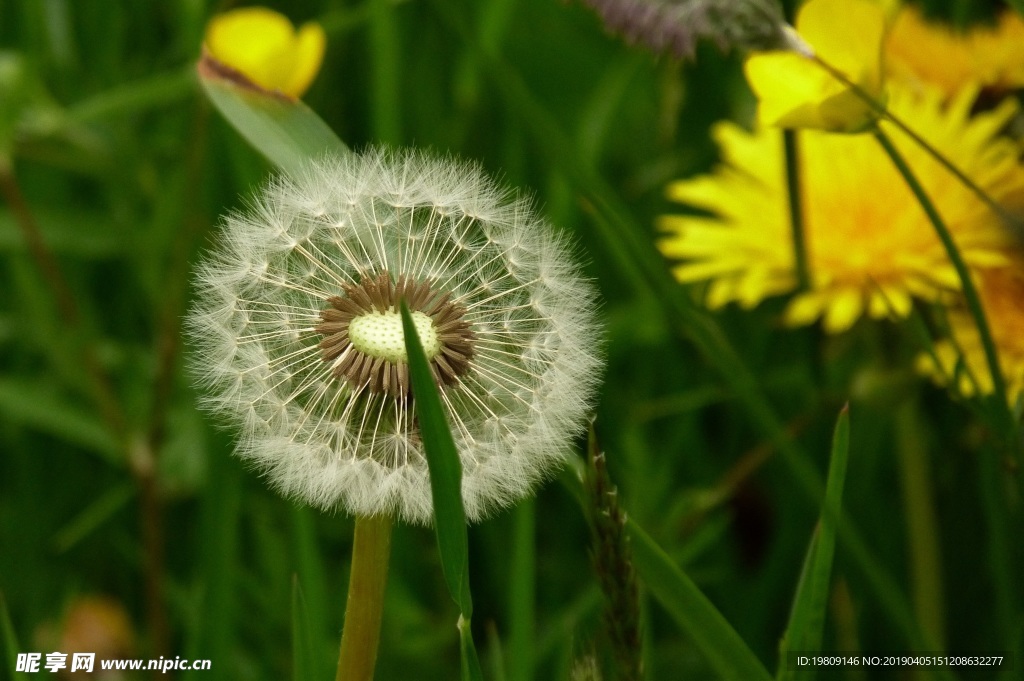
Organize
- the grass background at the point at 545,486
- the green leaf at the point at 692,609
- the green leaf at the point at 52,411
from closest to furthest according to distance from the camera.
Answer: the green leaf at the point at 692,609, the grass background at the point at 545,486, the green leaf at the point at 52,411

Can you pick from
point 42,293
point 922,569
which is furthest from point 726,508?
point 42,293

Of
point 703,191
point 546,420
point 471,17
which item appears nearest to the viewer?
point 546,420

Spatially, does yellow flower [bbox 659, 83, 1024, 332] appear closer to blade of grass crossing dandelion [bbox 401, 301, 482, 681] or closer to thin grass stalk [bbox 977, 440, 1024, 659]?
thin grass stalk [bbox 977, 440, 1024, 659]

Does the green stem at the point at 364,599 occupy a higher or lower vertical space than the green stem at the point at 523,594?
lower

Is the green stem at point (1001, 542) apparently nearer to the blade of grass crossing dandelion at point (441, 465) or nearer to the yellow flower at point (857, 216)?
the yellow flower at point (857, 216)

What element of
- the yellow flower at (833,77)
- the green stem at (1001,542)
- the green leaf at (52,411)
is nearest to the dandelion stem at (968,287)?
the yellow flower at (833,77)

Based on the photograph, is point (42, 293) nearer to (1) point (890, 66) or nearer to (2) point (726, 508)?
(2) point (726, 508)
